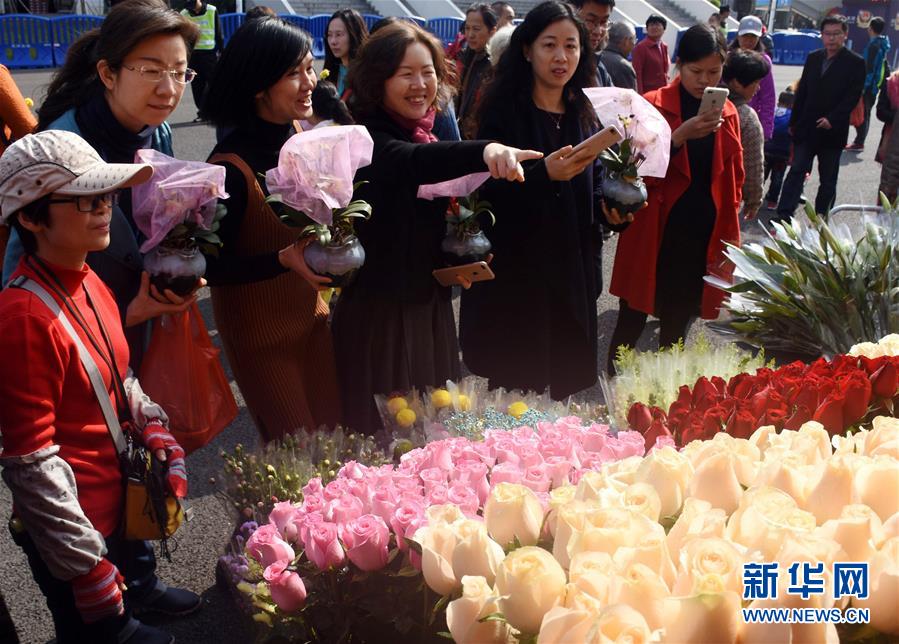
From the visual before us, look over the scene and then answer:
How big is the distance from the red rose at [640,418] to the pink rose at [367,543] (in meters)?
0.58

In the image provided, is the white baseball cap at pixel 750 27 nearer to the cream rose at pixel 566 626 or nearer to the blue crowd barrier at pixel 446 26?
the cream rose at pixel 566 626

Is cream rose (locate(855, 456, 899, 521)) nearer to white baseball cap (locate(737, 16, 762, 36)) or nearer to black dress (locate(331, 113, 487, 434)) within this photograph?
black dress (locate(331, 113, 487, 434))

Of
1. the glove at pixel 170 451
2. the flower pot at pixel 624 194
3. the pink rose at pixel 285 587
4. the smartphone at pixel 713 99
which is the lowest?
the glove at pixel 170 451

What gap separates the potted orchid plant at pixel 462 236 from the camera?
278cm

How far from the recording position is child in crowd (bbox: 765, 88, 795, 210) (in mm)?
8922

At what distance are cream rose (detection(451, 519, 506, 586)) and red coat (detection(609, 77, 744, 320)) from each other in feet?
10.7

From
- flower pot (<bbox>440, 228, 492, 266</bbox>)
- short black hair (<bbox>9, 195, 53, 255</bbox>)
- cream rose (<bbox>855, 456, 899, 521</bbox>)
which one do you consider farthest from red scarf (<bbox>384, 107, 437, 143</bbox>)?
cream rose (<bbox>855, 456, 899, 521</bbox>)

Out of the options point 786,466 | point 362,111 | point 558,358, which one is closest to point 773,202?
point 558,358

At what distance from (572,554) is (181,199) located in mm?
1618

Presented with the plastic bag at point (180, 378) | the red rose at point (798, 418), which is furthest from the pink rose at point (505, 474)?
the plastic bag at point (180, 378)

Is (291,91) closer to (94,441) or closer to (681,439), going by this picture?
(94,441)

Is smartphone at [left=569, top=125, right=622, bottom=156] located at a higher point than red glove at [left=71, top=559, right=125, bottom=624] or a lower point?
higher

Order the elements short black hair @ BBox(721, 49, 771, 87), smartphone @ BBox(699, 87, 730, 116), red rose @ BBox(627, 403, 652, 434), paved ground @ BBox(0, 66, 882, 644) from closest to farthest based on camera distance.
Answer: red rose @ BBox(627, 403, 652, 434), paved ground @ BBox(0, 66, 882, 644), smartphone @ BBox(699, 87, 730, 116), short black hair @ BBox(721, 49, 771, 87)

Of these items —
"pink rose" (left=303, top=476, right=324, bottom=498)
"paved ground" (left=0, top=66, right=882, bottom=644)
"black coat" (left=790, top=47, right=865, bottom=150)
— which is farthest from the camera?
"black coat" (left=790, top=47, right=865, bottom=150)
